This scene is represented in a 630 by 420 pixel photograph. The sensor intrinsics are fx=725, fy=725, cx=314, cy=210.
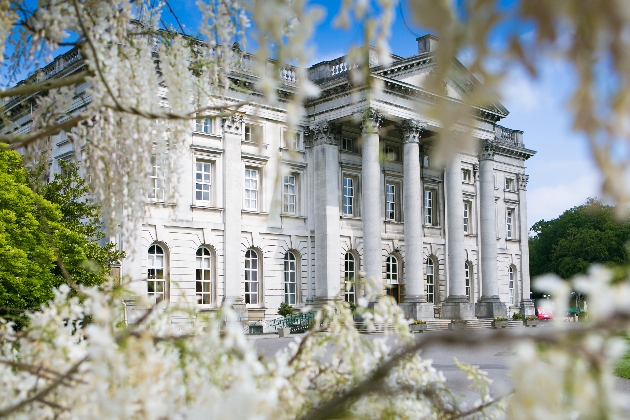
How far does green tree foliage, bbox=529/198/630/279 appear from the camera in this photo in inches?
2667

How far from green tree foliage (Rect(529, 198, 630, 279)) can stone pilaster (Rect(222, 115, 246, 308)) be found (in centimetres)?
3792

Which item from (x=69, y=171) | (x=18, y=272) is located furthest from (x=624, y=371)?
(x=69, y=171)

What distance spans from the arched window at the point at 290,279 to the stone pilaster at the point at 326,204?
3.68ft

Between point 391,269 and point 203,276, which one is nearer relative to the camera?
point 203,276

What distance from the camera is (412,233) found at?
37812 mm

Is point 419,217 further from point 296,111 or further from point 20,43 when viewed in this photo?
point 296,111

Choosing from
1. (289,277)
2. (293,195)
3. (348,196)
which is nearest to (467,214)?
(348,196)

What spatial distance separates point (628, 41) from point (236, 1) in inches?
158

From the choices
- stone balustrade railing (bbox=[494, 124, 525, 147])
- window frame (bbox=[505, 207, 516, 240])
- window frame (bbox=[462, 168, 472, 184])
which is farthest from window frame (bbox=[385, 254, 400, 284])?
stone balustrade railing (bbox=[494, 124, 525, 147])

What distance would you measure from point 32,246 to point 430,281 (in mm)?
25968

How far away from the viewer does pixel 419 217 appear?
124 ft

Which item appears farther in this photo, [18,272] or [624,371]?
[18,272]

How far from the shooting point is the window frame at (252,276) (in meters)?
34.9

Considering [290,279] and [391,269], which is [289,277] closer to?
[290,279]
